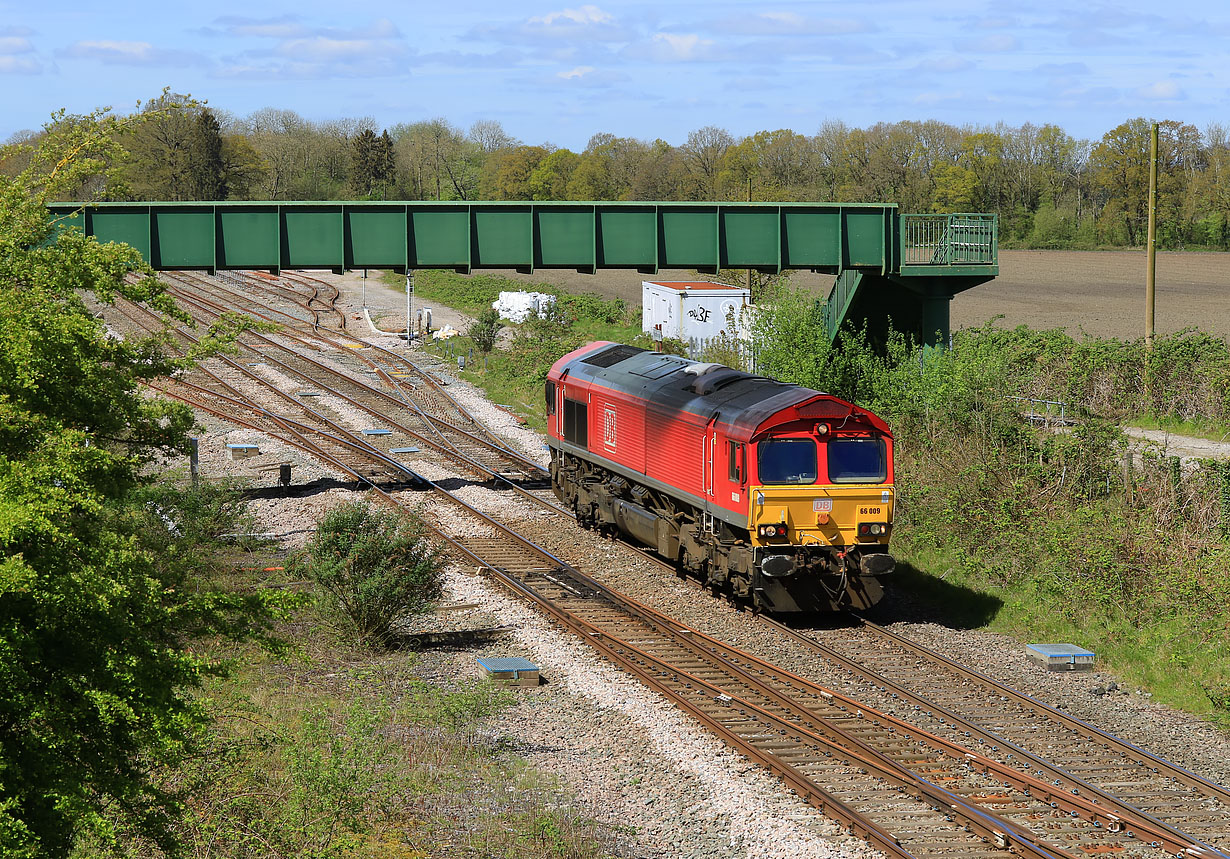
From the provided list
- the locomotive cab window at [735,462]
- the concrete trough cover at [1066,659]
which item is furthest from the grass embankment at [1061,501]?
the locomotive cab window at [735,462]

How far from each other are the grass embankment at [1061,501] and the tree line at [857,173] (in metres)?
58.5

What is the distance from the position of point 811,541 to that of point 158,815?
36.6 ft

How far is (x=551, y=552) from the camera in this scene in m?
22.2

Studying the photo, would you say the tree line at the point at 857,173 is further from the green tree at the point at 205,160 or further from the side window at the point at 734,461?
the side window at the point at 734,461

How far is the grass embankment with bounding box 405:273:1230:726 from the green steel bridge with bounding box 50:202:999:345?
1599 mm

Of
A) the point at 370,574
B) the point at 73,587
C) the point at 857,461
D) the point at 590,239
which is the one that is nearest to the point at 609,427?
the point at 857,461

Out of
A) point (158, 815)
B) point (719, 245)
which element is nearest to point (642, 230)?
point (719, 245)

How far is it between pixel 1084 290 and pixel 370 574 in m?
64.5

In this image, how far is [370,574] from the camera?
17375mm

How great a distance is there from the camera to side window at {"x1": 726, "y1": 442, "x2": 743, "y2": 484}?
57.6 ft

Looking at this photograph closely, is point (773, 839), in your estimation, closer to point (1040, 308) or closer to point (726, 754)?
point (726, 754)

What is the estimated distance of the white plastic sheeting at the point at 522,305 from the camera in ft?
170

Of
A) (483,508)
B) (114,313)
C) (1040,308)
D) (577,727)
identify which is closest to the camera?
(577,727)

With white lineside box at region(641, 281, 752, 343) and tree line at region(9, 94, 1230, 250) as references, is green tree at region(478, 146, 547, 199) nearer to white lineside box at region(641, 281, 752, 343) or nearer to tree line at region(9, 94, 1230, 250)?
tree line at region(9, 94, 1230, 250)
